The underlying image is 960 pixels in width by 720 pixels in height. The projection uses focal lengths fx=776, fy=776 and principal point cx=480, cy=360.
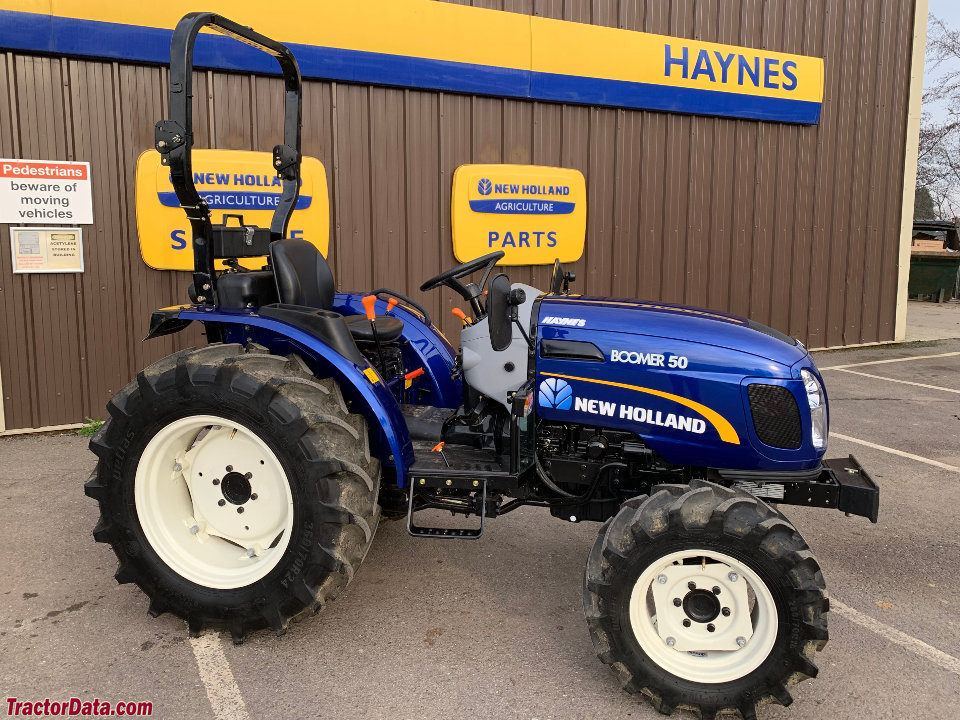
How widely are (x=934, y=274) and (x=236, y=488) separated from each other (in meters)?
15.2

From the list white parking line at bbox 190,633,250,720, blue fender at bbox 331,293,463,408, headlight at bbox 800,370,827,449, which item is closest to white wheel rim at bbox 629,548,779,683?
headlight at bbox 800,370,827,449

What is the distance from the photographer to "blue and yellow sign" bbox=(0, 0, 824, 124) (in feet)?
17.5

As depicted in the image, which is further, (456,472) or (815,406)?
(456,472)

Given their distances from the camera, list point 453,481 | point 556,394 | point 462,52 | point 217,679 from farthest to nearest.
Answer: point 462,52, point 453,481, point 556,394, point 217,679

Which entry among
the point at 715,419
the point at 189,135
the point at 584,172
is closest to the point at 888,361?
the point at 584,172

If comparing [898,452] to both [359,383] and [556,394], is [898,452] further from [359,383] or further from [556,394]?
[359,383]

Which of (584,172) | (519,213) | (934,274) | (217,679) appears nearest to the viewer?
(217,679)

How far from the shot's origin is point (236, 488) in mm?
2953

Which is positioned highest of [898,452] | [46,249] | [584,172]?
[584,172]

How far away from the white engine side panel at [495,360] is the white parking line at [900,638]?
5.22 ft

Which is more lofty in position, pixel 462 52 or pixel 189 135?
pixel 462 52

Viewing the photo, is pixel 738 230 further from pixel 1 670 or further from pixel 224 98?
pixel 1 670

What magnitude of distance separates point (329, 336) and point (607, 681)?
1587mm

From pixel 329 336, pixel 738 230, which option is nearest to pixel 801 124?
pixel 738 230
